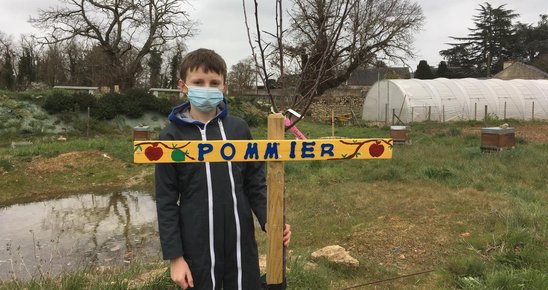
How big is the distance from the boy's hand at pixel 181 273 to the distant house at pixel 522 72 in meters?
50.5

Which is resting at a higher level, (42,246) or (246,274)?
(246,274)

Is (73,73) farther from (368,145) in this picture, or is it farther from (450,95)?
(368,145)

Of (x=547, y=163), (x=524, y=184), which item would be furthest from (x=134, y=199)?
(x=547, y=163)

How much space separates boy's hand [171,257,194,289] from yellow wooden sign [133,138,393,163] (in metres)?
0.50

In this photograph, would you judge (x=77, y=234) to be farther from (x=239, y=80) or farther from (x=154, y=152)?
(x=239, y=80)

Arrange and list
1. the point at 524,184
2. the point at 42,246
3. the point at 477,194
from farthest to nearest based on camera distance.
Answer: the point at 524,184 < the point at 477,194 < the point at 42,246

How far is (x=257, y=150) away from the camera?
5.80 feet

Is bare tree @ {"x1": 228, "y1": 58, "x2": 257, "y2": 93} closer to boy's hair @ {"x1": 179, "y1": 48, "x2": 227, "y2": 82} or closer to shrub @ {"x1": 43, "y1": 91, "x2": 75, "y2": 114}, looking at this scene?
shrub @ {"x1": 43, "y1": 91, "x2": 75, "y2": 114}

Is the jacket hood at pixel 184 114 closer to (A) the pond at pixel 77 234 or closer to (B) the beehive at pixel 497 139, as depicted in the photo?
(A) the pond at pixel 77 234

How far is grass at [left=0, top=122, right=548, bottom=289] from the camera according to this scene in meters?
3.90

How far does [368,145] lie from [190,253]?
923mm

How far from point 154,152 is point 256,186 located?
63 centimetres

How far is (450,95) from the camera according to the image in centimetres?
2377

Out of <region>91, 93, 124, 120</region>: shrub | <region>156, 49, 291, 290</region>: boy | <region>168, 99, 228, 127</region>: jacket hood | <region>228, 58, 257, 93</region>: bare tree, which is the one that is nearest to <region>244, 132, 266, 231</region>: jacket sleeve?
<region>156, 49, 291, 290</region>: boy
